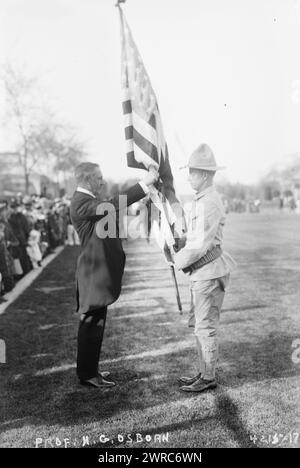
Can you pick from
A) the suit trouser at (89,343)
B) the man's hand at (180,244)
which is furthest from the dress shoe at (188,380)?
the man's hand at (180,244)

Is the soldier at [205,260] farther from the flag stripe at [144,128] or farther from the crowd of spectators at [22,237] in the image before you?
the crowd of spectators at [22,237]

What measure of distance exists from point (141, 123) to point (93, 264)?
146 cm

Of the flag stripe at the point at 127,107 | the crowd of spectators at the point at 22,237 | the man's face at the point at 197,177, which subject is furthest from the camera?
the crowd of spectators at the point at 22,237

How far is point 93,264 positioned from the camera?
455cm

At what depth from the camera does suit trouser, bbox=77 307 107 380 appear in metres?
4.56

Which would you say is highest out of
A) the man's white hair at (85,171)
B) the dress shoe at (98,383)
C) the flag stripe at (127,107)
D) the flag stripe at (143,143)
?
the flag stripe at (127,107)

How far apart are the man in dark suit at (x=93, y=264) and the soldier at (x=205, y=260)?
454mm

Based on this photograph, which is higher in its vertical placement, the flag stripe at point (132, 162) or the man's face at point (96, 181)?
the flag stripe at point (132, 162)

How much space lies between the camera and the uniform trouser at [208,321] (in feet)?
14.5

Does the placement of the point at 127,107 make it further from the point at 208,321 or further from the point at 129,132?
the point at 208,321

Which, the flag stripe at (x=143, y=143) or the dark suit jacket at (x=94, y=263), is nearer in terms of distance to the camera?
the dark suit jacket at (x=94, y=263)

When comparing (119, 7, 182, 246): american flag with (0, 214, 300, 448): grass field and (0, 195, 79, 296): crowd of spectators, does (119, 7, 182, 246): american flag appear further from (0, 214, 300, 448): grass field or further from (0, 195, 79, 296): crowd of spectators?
(0, 195, 79, 296): crowd of spectators
